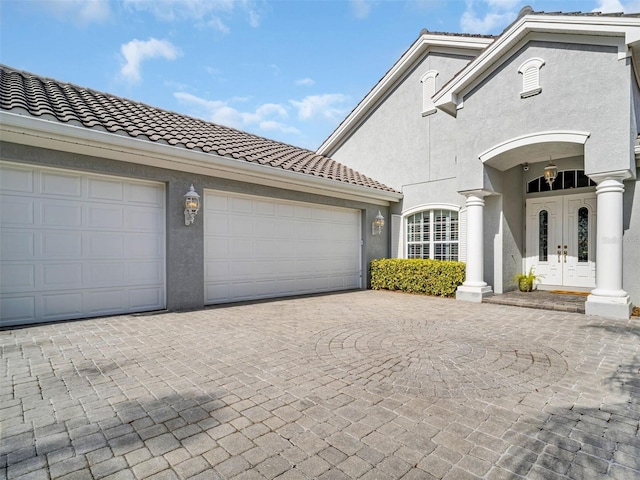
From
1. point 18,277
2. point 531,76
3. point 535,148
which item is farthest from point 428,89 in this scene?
point 18,277

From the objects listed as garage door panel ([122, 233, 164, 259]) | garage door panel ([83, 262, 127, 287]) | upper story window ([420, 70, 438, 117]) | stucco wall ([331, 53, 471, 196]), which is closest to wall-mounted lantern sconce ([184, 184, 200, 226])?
garage door panel ([122, 233, 164, 259])

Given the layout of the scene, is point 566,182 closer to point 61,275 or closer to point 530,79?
point 530,79

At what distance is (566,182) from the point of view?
9406 mm

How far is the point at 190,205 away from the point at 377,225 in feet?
20.8

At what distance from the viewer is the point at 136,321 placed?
6238 millimetres

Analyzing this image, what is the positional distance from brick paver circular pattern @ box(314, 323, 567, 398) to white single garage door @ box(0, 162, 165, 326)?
4.28 m

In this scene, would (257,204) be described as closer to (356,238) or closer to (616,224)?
(356,238)

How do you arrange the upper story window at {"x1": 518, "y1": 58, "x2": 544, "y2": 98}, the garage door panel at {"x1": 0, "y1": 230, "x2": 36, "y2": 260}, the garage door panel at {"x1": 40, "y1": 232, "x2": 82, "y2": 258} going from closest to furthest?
the garage door panel at {"x1": 0, "y1": 230, "x2": 36, "y2": 260}, the garage door panel at {"x1": 40, "y1": 232, "x2": 82, "y2": 258}, the upper story window at {"x1": 518, "y1": 58, "x2": 544, "y2": 98}

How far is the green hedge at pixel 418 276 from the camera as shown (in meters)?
9.29

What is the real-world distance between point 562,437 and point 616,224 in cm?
602

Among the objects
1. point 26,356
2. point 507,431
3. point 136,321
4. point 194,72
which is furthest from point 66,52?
point 507,431

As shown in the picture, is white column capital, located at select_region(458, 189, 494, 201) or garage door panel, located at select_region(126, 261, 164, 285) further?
white column capital, located at select_region(458, 189, 494, 201)

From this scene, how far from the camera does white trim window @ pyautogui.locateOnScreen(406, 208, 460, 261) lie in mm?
10359

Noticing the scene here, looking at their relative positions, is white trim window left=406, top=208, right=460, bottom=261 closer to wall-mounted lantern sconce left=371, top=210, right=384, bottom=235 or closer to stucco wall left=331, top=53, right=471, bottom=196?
stucco wall left=331, top=53, right=471, bottom=196
